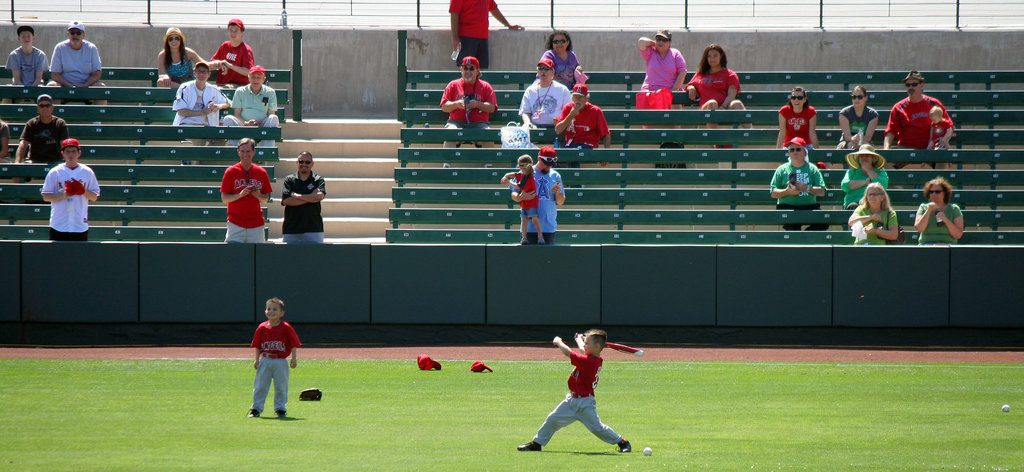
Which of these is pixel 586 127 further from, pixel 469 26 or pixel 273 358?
pixel 273 358

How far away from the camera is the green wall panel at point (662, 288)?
49.0ft

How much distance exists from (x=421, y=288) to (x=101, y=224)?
6140mm

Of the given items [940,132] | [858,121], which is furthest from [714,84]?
[940,132]

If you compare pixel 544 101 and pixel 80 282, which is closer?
pixel 80 282

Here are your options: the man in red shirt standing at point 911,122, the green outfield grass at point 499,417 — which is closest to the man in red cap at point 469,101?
the green outfield grass at point 499,417

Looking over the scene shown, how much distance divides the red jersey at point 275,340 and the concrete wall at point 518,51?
12372 mm

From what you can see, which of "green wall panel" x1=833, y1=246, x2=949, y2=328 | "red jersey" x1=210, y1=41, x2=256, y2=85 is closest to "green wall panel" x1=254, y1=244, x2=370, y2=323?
"red jersey" x1=210, y1=41, x2=256, y2=85

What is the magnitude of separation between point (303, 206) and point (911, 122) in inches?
397

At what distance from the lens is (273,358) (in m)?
9.59

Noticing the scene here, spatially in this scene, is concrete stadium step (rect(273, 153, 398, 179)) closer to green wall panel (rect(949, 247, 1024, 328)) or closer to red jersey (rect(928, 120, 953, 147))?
red jersey (rect(928, 120, 953, 147))

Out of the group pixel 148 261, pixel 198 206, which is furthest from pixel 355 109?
pixel 148 261

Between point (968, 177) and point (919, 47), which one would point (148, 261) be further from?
point (919, 47)

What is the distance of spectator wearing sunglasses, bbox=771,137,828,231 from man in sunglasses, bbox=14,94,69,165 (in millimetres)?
11156

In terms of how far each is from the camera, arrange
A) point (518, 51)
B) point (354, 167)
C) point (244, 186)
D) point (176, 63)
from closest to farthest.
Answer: point (244, 186)
point (176, 63)
point (354, 167)
point (518, 51)
